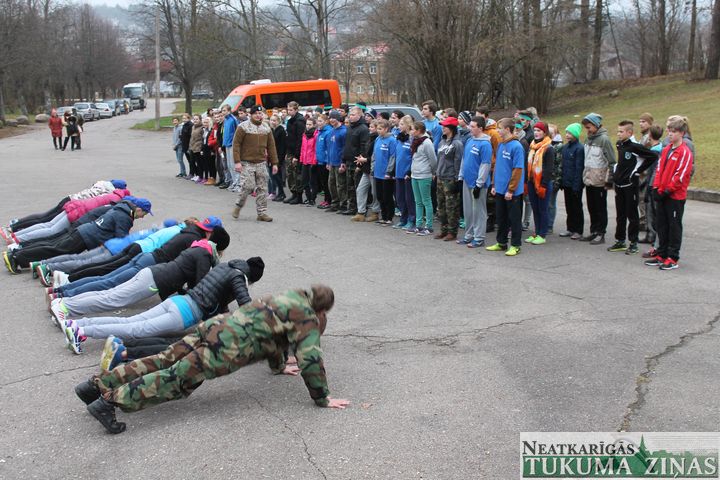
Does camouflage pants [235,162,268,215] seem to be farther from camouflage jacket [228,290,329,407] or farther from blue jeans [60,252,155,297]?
camouflage jacket [228,290,329,407]

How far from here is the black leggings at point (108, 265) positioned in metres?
8.09

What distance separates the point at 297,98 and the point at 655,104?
16150 millimetres

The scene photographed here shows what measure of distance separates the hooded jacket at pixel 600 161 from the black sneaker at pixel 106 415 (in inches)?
306

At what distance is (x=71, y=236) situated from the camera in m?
9.22

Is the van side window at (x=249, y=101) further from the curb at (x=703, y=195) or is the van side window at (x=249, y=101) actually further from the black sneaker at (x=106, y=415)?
the black sneaker at (x=106, y=415)

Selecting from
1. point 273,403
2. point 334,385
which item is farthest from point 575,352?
point 273,403

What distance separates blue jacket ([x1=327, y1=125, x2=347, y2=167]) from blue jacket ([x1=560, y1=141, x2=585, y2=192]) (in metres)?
4.32

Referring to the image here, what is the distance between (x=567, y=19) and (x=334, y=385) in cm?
2975

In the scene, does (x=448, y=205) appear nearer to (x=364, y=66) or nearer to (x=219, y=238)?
(x=219, y=238)

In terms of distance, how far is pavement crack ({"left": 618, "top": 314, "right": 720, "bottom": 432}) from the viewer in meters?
5.07

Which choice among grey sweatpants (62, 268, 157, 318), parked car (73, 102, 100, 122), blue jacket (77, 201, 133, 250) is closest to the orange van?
blue jacket (77, 201, 133, 250)

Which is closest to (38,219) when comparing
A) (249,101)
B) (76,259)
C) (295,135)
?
(76,259)

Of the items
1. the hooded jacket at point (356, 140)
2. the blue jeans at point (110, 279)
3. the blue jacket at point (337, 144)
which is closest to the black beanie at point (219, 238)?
the blue jeans at point (110, 279)

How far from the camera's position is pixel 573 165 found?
1052 cm
